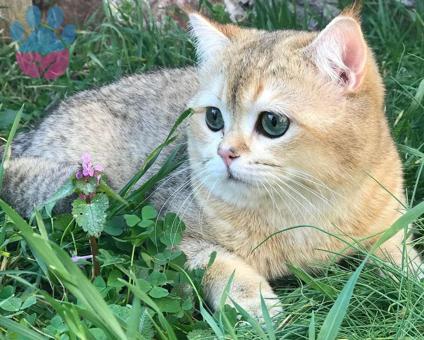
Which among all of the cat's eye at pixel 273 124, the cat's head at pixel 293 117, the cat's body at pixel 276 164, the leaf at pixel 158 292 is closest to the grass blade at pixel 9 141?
the cat's body at pixel 276 164

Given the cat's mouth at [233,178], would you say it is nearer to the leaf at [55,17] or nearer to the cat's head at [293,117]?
the cat's head at [293,117]

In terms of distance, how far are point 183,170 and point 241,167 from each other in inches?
20.1

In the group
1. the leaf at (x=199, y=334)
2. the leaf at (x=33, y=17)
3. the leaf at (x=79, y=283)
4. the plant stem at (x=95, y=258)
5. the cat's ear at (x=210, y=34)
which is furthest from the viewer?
the leaf at (x=33, y=17)

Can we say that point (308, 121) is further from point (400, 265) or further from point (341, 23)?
point (400, 265)

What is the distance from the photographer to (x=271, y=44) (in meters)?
2.74

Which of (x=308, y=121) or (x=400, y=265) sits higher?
(x=308, y=121)

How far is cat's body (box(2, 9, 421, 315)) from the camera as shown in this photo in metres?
2.50

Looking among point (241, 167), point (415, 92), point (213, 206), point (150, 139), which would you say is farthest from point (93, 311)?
point (415, 92)

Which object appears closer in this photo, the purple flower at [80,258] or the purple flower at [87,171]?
the purple flower at [87,171]

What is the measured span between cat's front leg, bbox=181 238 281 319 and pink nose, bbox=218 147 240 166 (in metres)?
0.36

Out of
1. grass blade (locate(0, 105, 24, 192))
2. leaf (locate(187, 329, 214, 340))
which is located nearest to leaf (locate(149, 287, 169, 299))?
leaf (locate(187, 329, 214, 340))

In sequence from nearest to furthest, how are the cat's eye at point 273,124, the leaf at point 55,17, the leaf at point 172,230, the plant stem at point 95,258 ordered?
1. the cat's eye at point 273,124
2. the plant stem at point 95,258
3. the leaf at point 172,230
4. the leaf at point 55,17

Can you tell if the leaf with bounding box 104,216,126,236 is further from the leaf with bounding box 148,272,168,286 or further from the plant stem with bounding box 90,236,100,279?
the leaf with bounding box 148,272,168,286

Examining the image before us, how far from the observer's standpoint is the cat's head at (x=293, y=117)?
2.49 m
